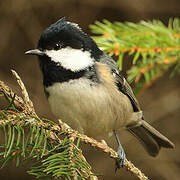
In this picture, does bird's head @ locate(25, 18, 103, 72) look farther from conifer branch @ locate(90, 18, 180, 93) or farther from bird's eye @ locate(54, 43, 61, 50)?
conifer branch @ locate(90, 18, 180, 93)

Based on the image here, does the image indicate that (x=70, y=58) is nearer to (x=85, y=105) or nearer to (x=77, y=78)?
(x=77, y=78)

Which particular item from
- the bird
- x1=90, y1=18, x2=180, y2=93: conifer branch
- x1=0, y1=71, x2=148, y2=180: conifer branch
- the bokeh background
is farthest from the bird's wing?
the bokeh background

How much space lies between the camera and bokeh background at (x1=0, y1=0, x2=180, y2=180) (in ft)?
11.9

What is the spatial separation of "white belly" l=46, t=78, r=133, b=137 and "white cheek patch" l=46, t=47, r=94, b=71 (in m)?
0.10

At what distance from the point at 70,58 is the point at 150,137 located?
112 cm

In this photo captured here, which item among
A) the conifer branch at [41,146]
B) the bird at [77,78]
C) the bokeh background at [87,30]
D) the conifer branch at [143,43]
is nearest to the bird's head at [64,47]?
the bird at [77,78]

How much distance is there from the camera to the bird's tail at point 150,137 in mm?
2621

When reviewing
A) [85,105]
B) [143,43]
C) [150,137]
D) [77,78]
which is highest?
[143,43]

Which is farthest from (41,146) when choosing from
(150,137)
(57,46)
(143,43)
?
(150,137)

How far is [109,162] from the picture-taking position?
12.4 feet

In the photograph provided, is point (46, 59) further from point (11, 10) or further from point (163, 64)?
point (11, 10)

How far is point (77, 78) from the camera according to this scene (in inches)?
75.2

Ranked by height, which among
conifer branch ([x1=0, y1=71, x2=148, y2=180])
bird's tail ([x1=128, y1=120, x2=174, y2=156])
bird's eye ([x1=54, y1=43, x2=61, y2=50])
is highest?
bird's eye ([x1=54, y1=43, x2=61, y2=50])

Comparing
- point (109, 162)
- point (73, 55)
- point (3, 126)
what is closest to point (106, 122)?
point (73, 55)
